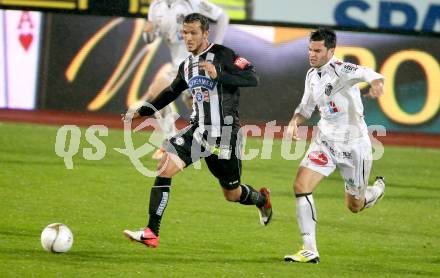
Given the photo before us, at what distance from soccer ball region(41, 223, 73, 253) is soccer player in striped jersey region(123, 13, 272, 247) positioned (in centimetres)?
66

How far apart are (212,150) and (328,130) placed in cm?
105

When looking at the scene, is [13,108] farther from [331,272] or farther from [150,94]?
[331,272]

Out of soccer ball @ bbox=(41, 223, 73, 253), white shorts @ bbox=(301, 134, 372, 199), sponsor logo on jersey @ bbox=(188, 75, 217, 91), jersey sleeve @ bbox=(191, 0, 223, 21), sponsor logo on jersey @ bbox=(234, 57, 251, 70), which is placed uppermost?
jersey sleeve @ bbox=(191, 0, 223, 21)

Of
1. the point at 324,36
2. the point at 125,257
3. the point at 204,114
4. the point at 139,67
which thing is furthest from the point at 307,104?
the point at 139,67

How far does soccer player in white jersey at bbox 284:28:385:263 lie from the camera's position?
29.3 feet

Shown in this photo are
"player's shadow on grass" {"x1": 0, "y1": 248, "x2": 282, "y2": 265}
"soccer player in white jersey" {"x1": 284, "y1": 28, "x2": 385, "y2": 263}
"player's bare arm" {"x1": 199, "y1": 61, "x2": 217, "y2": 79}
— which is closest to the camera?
"player's shadow on grass" {"x1": 0, "y1": 248, "x2": 282, "y2": 265}

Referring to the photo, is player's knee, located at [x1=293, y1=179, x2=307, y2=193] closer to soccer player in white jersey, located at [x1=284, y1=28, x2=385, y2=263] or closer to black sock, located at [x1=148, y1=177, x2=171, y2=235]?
soccer player in white jersey, located at [x1=284, y1=28, x2=385, y2=263]

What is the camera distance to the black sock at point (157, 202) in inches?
352

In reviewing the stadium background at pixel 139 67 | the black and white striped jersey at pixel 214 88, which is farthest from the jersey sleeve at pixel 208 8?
the black and white striped jersey at pixel 214 88

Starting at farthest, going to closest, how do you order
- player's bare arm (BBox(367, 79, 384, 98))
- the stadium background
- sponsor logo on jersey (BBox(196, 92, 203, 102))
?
the stadium background < sponsor logo on jersey (BBox(196, 92, 203, 102)) < player's bare arm (BBox(367, 79, 384, 98))

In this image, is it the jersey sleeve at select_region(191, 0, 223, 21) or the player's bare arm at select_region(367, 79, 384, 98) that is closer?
the player's bare arm at select_region(367, 79, 384, 98)

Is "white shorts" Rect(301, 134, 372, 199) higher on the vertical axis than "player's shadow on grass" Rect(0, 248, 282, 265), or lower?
higher

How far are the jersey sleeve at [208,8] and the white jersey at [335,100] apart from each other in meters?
5.81

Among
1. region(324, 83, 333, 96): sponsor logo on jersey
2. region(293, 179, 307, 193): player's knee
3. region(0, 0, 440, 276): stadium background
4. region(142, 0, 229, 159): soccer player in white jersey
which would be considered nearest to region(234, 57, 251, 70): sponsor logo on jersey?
region(324, 83, 333, 96): sponsor logo on jersey
